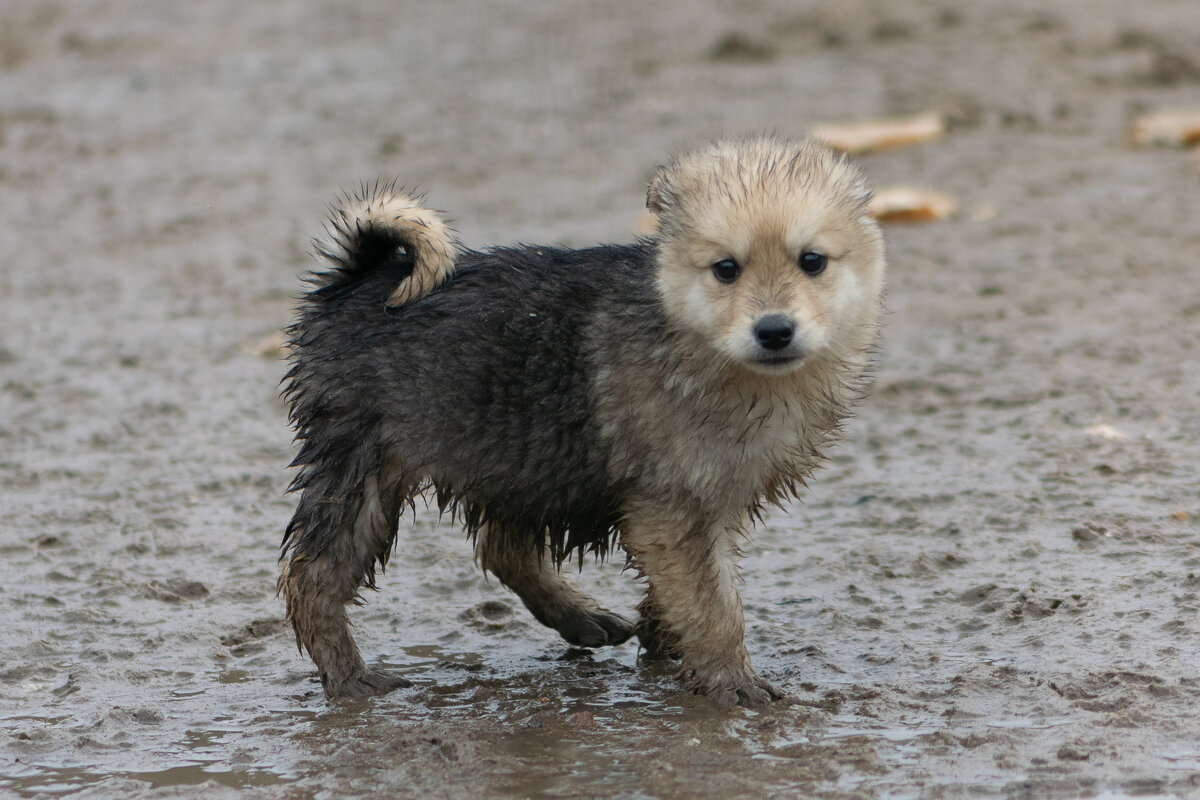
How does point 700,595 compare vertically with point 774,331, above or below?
below

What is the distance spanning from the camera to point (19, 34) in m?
16.2

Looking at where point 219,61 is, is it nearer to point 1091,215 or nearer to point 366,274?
point 1091,215

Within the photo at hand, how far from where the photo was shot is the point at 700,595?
524 cm

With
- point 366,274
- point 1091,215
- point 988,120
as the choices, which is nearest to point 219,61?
point 988,120

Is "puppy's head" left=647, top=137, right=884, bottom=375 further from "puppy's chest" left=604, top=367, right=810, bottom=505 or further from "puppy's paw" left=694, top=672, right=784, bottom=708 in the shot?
"puppy's paw" left=694, top=672, right=784, bottom=708

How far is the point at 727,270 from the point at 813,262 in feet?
0.92

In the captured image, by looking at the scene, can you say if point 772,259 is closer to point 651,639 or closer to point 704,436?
point 704,436

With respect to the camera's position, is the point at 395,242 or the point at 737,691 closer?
the point at 737,691

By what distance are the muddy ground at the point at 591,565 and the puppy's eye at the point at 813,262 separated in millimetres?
1457

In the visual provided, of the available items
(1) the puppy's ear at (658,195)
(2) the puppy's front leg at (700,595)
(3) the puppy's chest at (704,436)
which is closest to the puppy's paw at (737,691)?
(2) the puppy's front leg at (700,595)

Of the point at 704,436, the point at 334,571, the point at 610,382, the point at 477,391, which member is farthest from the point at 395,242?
the point at 704,436

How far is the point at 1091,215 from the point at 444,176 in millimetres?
4910

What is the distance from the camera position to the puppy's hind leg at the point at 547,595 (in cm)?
601

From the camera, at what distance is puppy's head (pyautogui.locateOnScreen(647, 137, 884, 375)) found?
4.86 m
